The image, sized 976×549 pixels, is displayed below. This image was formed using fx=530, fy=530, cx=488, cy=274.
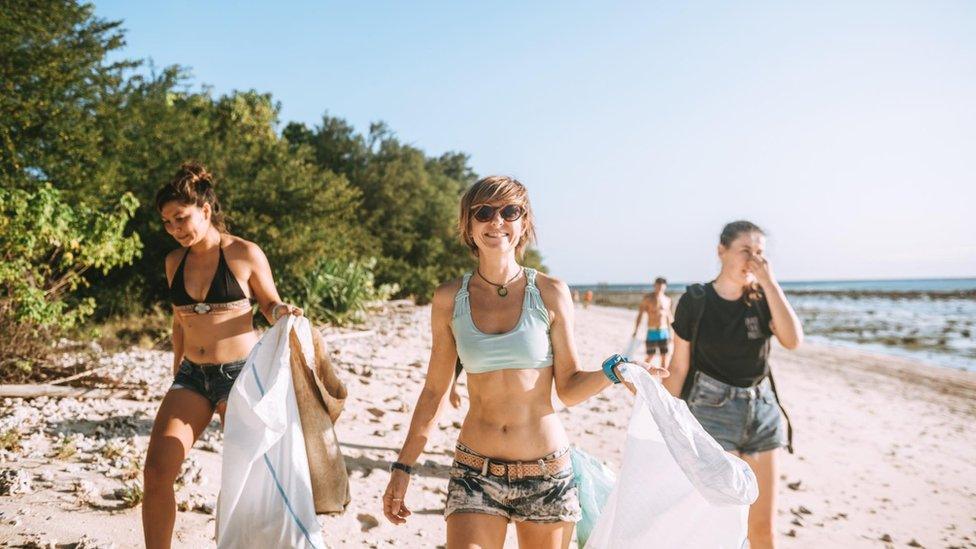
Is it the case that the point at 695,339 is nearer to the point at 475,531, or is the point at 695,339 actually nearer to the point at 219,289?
the point at 475,531

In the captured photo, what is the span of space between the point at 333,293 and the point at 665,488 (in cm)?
1067

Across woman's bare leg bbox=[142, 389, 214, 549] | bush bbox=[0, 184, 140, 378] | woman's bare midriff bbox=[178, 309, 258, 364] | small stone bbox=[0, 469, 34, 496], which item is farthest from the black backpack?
bush bbox=[0, 184, 140, 378]

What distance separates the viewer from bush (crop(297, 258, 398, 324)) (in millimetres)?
11656

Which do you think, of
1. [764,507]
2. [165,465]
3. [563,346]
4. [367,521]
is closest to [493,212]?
[563,346]

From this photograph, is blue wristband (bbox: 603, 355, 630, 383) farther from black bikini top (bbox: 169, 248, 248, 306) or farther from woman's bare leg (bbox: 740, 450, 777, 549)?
black bikini top (bbox: 169, 248, 248, 306)

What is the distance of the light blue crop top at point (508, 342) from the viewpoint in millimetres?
2395

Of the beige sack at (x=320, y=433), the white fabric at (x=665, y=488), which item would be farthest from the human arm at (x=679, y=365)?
the beige sack at (x=320, y=433)

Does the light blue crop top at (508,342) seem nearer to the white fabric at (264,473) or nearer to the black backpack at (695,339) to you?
the white fabric at (264,473)

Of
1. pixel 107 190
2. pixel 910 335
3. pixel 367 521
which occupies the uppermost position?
pixel 107 190

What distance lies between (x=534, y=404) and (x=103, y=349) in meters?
7.80

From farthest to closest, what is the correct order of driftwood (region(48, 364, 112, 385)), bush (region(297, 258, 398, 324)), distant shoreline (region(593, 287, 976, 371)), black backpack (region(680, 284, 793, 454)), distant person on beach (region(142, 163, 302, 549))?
distant shoreline (region(593, 287, 976, 371))
bush (region(297, 258, 398, 324))
driftwood (region(48, 364, 112, 385))
black backpack (region(680, 284, 793, 454))
distant person on beach (region(142, 163, 302, 549))

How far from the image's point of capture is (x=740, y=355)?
3375 millimetres

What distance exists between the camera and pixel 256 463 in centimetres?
252

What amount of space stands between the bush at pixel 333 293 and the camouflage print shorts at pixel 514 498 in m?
9.76
